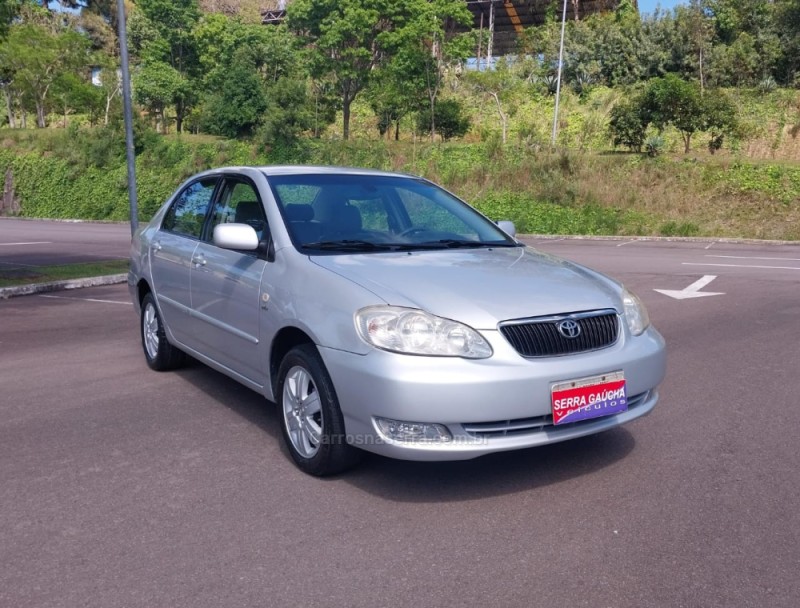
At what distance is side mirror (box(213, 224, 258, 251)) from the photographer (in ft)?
15.2

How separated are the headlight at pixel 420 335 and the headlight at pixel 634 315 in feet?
3.50

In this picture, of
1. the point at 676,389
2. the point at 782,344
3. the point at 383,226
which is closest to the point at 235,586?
the point at 383,226

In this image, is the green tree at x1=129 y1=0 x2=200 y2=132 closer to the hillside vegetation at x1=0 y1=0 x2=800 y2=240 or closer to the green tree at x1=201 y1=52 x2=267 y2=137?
the hillside vegetation at x1=0 y1=0 x2=800 y2=240

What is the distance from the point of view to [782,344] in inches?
300

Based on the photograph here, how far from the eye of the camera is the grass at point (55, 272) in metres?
11.9

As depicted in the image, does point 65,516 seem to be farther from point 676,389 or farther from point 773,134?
point 773,134

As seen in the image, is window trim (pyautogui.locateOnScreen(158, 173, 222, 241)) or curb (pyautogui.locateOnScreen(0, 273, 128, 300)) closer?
window trim (pyautogui.locateOnScreen(158, 173, 222, 241))

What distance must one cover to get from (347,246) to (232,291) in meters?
0.82

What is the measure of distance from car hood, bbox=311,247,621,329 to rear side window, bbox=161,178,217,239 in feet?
5.85

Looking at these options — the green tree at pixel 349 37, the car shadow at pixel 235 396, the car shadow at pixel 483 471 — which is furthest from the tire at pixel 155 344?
the green tree at pixel 349 37

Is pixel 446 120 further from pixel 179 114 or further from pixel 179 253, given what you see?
pixel 179 253

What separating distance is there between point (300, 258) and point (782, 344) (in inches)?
209

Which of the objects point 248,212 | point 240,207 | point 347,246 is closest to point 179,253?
point 240,207

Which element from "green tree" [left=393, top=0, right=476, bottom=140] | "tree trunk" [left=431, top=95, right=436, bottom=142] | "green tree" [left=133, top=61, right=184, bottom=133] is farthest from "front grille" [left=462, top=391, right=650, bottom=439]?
"green tree" [left=133, top=61, right=184, bottom=133]
